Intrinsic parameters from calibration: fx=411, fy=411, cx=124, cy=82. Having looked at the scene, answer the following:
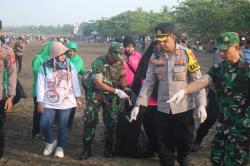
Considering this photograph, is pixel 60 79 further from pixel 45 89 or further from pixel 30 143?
pixel 30 143

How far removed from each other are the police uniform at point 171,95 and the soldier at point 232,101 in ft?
1.89

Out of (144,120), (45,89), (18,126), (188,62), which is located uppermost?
(188,62)

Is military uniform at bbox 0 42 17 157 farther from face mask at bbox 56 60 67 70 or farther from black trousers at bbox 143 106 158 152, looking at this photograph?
black trousers at bbox 143 106 158 152

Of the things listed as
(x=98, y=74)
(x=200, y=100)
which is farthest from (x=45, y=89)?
(x=200, y=100)

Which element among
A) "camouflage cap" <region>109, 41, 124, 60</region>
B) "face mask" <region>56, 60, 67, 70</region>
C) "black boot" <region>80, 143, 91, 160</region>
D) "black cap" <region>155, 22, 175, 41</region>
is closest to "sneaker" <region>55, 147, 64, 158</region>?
"black boot" <region>80, 143, 91, 160</region>

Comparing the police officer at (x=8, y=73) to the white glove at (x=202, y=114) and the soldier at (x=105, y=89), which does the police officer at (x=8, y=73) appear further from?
the white glove at (x=202, y=114)

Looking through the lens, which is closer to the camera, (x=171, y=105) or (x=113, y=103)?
(x=171, y=105)

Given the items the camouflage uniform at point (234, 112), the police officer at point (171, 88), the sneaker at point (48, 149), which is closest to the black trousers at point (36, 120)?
the sneaker at point (48, 149)

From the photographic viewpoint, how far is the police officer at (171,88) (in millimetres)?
4695

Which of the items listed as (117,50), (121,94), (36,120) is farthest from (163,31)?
(36,120)

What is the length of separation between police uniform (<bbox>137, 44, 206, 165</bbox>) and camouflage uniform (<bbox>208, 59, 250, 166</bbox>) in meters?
0.58

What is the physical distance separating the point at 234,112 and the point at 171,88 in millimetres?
910

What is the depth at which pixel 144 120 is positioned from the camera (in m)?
6.20

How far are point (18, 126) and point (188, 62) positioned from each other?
469 centimetres
